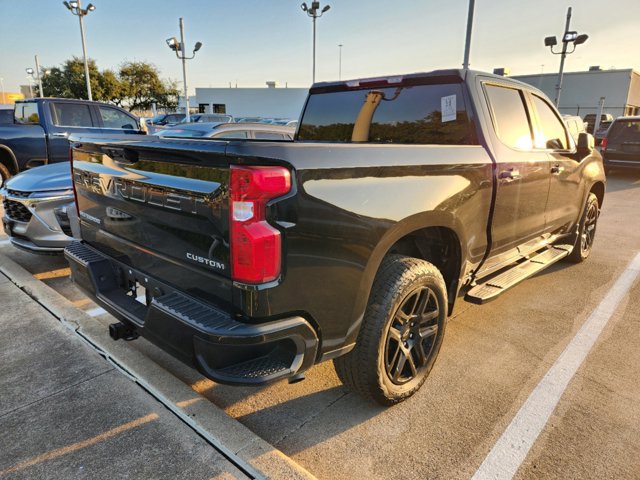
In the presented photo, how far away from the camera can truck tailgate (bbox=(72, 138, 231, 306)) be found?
6.17ft

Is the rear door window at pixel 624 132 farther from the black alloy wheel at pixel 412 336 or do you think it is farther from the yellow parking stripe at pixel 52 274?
the yellow parking stripe at pixel 52 274

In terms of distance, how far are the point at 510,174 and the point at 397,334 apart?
154cm

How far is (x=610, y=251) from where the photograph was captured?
615cm

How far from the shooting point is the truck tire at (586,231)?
5152 mm

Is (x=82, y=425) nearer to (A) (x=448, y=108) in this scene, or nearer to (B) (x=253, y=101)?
(A) (x=448, y=108)

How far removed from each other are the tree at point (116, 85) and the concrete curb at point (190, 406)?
42.5 metres

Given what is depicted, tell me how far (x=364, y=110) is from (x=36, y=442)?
123 inches

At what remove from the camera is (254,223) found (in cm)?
177

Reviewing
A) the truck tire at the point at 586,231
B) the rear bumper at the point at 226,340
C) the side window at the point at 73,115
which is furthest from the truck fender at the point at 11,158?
the truck tire at the point at 586,231

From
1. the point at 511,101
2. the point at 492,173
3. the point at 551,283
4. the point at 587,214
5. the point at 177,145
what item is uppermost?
the point at 511,101

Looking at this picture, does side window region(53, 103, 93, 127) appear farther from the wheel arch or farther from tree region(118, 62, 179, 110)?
tree region(118, 62, 179, 110)

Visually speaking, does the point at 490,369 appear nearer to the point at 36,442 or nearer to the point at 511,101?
the point at 511,101

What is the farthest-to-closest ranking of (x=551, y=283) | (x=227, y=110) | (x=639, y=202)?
(x=227, y=110) < (x=639, y=202) < (x=551, y=283)

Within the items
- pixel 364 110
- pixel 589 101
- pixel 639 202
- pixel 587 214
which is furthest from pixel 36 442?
pixel 589 101
